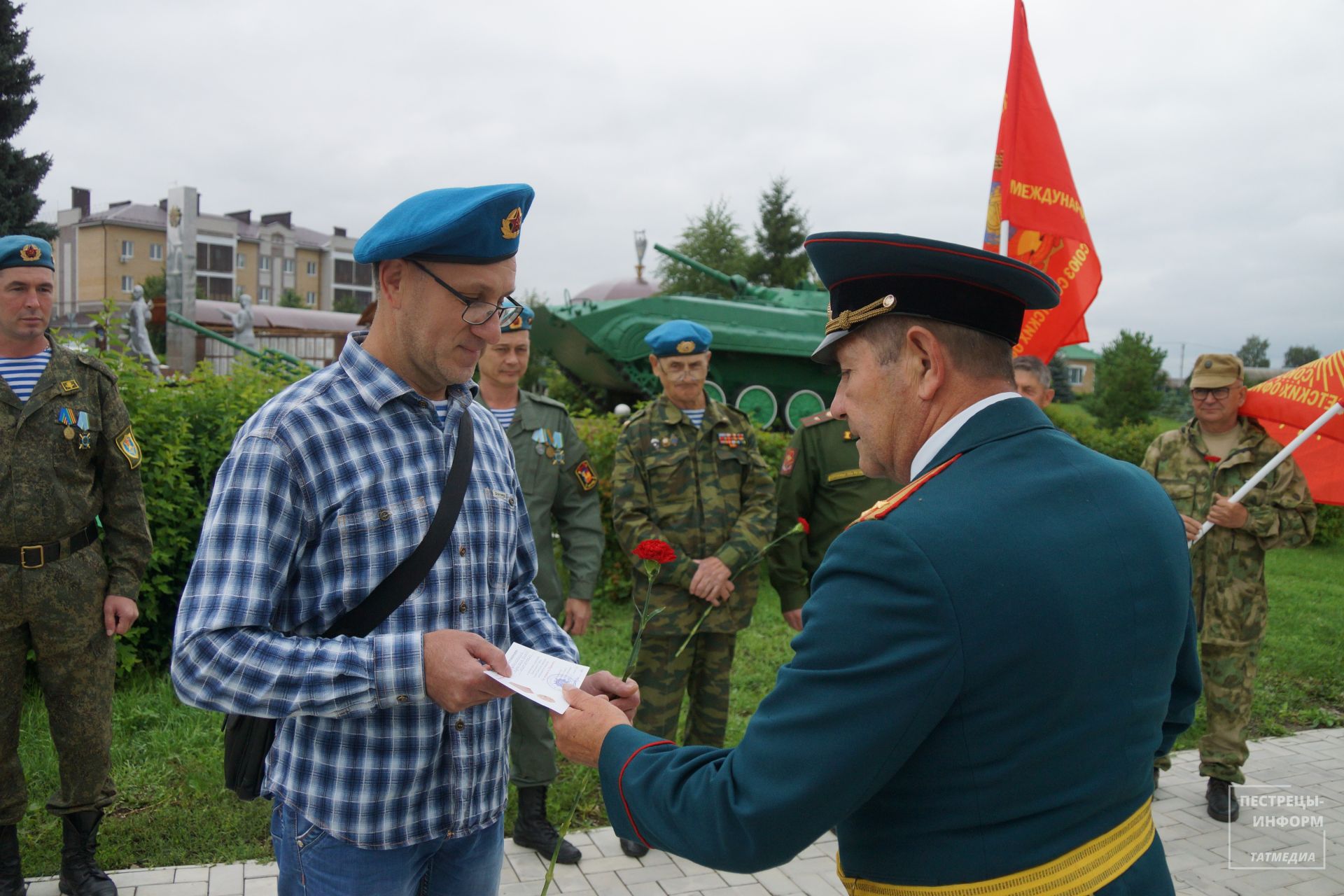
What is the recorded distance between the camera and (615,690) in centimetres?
196

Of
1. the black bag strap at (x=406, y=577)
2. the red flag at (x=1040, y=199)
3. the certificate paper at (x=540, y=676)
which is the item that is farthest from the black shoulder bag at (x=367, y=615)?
the red flag at (x=1040, y=199)

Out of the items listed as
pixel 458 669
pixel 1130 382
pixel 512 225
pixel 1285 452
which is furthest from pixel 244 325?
pixel 458 669

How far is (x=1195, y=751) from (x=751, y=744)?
5186mm

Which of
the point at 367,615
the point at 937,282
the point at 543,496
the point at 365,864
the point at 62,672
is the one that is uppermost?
the point at 937,282

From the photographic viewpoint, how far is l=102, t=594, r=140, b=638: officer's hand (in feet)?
12.0

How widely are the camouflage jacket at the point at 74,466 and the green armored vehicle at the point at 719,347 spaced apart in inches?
555

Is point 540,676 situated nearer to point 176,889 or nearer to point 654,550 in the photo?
point 654,550

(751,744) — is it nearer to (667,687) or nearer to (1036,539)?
(1036,539)

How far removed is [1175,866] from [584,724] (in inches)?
141

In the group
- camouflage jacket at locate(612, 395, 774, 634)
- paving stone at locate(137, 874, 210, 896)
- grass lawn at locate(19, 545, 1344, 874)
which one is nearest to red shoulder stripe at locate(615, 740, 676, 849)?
grass lawn at locate(19, 545, 1344, 874)

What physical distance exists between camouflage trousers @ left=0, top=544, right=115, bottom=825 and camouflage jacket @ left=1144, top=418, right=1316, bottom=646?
4821 mm

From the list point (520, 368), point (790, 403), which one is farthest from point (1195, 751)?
point (790, 403)

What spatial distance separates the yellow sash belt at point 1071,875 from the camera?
1.40 metres

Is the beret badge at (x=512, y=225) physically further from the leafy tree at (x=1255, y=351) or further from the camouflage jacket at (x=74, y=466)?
the leafy tree at (x=1255, y=351)
